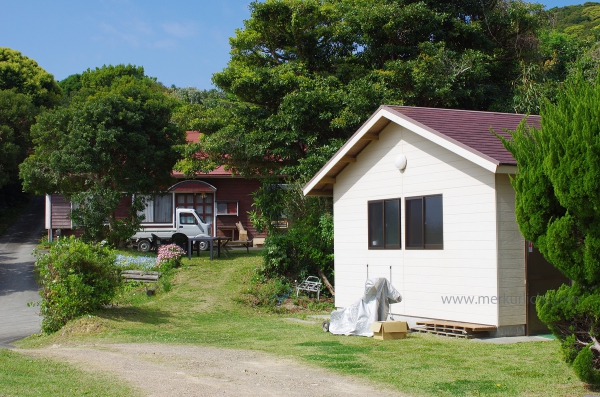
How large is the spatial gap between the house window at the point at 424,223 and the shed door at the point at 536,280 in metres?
1.74

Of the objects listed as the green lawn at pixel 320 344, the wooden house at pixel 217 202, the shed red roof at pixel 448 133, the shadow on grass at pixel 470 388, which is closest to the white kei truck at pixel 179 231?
the wooden house at pixel 217 202

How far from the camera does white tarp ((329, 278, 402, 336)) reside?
42.9 feet

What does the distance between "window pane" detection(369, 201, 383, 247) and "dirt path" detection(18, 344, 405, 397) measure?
4.89 meters

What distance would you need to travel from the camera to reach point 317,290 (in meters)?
19.1

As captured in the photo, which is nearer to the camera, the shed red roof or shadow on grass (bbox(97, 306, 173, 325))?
the shed red roof

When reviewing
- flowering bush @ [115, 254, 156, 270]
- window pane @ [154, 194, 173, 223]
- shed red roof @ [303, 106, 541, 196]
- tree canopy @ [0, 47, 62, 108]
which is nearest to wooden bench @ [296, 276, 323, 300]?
shed red roof @ [303, 106, 541, 196]

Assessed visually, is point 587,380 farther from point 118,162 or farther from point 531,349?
point 118,162

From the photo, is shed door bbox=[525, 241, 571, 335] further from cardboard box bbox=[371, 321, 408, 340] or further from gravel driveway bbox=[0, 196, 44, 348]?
gravel driveway bbox=[0, 196, 44, 348]

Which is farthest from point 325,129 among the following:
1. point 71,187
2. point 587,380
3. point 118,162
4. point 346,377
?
point 587,380

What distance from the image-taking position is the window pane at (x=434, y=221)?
13.1 m

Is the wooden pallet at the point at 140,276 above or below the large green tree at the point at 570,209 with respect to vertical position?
below

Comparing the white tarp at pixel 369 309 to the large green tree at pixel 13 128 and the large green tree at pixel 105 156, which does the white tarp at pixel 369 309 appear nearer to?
the large green tree at pixel 105 156

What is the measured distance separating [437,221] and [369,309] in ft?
7.33

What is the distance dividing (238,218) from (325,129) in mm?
12669
